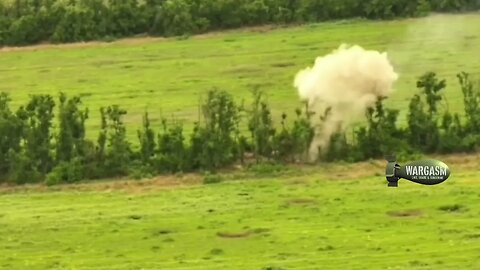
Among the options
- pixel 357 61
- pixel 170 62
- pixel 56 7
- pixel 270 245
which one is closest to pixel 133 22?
pixel 56 7

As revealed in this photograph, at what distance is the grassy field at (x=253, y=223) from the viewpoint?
26656 mm

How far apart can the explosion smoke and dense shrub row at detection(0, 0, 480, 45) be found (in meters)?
20.5

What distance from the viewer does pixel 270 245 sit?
2802 cm

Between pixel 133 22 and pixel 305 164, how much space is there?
25177 mm

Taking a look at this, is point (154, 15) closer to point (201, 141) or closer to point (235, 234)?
point (201, 141)

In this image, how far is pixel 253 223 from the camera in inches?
1188

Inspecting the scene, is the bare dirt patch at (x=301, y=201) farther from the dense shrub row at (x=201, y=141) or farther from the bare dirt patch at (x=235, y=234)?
the dense shrub row at (x=201, y=141)

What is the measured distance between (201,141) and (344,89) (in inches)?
193

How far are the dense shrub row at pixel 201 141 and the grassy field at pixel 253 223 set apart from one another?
0.89 meters

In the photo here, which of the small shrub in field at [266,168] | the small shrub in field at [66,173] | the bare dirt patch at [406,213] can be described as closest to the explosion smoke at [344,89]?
the small shrub in field at [266,168]

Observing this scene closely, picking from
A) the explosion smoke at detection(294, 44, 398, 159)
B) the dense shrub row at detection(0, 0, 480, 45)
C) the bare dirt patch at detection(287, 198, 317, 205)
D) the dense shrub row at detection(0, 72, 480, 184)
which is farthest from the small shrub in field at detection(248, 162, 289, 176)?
the dense shrub row at detection(0, 0, 480, 45)

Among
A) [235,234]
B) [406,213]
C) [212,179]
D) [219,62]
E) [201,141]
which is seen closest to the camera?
[235,234]

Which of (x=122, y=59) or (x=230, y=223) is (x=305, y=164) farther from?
(x=122, y=59)

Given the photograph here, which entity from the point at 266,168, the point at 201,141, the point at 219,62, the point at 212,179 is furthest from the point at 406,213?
the point at 219,62
